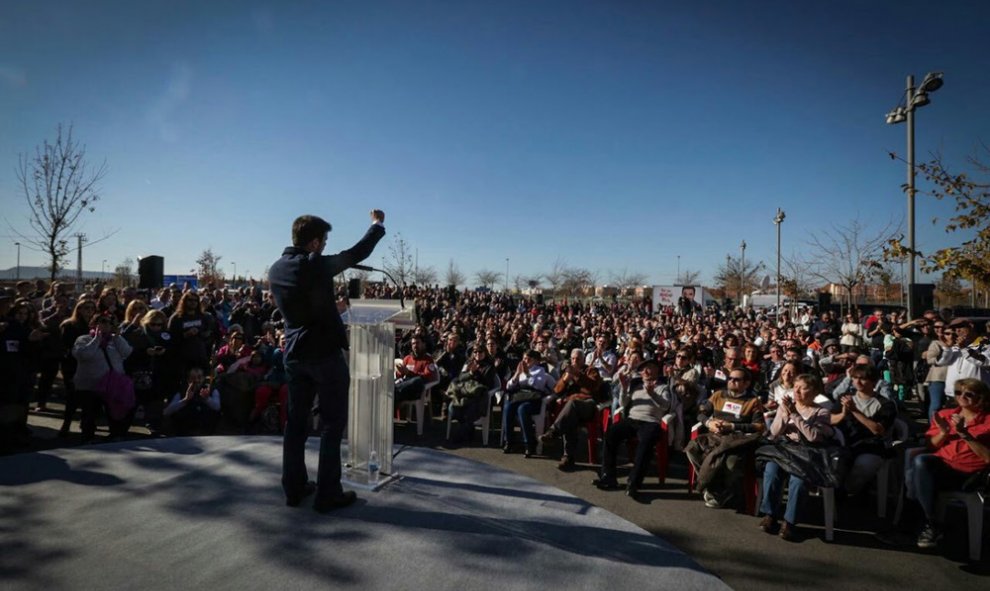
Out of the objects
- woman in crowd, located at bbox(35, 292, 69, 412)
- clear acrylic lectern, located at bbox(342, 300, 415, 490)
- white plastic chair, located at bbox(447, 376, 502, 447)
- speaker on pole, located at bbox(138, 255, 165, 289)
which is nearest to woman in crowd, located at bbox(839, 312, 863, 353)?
white plastic chair, located at bbox(447, 376, 502, 447)

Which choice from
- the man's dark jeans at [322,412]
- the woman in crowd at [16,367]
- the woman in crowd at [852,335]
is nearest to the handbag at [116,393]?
the woman in crowd at [16,367]

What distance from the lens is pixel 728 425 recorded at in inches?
174

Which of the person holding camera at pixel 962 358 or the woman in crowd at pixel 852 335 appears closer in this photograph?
the person holding camera at pixel 962 358

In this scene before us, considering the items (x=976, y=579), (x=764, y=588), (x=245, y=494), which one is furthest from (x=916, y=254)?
(x=245, y=494)

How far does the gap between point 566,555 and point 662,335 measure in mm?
9239

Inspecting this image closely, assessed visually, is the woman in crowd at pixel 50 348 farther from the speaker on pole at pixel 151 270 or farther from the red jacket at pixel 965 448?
the red jacket at pixel 965 448

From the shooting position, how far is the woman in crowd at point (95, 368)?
539cm

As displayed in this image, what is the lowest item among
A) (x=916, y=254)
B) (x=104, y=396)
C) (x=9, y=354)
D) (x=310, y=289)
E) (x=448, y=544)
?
(x=448, y=544)

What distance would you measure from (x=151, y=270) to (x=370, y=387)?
41.3ft

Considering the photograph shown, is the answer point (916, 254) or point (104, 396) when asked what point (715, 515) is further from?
point (916, 254)

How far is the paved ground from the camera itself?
307 centimetres

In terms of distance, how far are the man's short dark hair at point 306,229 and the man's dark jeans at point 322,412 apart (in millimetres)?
758

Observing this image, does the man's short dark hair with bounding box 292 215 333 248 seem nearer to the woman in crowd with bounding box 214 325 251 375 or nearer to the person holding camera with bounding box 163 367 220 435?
the person holding camera with bounding box 163 367 220 435

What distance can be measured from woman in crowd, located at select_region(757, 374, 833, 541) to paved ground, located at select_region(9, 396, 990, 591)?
0.56 ft
